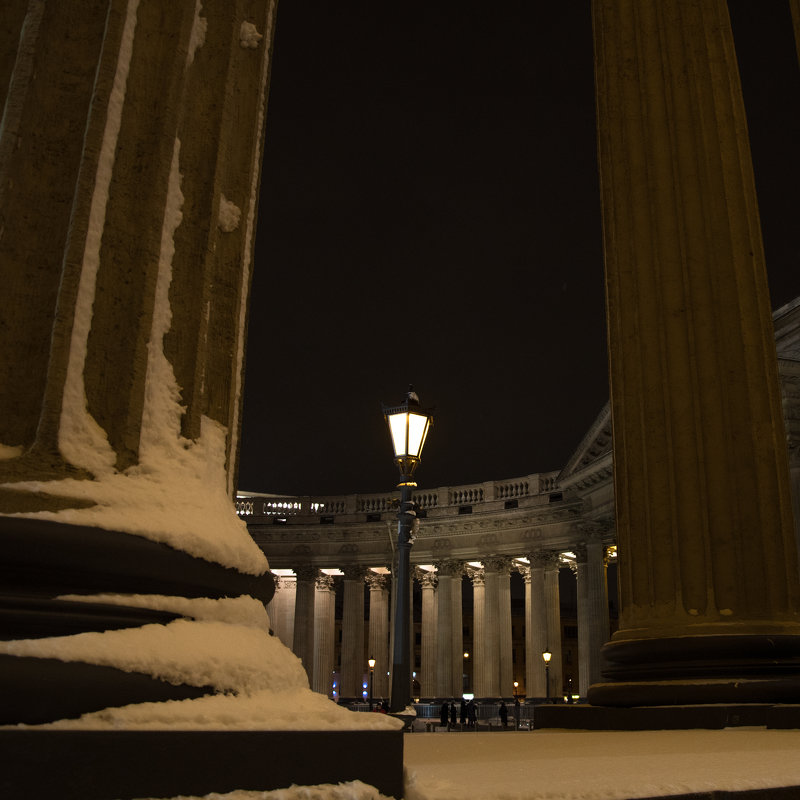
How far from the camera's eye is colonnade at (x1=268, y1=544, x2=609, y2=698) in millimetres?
64925

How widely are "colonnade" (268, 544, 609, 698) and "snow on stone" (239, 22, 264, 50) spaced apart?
60147mm

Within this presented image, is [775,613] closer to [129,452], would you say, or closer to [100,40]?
[129,452]

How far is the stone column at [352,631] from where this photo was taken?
78.2 metres

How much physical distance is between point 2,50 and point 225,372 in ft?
7.22

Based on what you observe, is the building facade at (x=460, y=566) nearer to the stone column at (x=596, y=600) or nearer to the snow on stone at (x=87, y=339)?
the stone column at (x=596, y=600)

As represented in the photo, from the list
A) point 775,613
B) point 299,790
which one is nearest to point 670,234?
point 775,613

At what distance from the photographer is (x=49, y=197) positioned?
4559 millimetres

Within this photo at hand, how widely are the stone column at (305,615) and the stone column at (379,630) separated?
551cm

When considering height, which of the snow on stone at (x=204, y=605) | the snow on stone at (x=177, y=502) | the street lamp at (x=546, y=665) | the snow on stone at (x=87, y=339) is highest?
the snow on stone at (x=87, y=339)

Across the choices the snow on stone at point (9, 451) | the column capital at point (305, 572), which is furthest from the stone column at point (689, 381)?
the column capital at point (305, 572)

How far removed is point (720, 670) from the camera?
37.1ft

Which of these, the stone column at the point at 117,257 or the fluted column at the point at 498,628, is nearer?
the stone column at the point at 117,257

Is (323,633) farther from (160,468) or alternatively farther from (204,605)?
(204,605)

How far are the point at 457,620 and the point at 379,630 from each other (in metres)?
9.55
